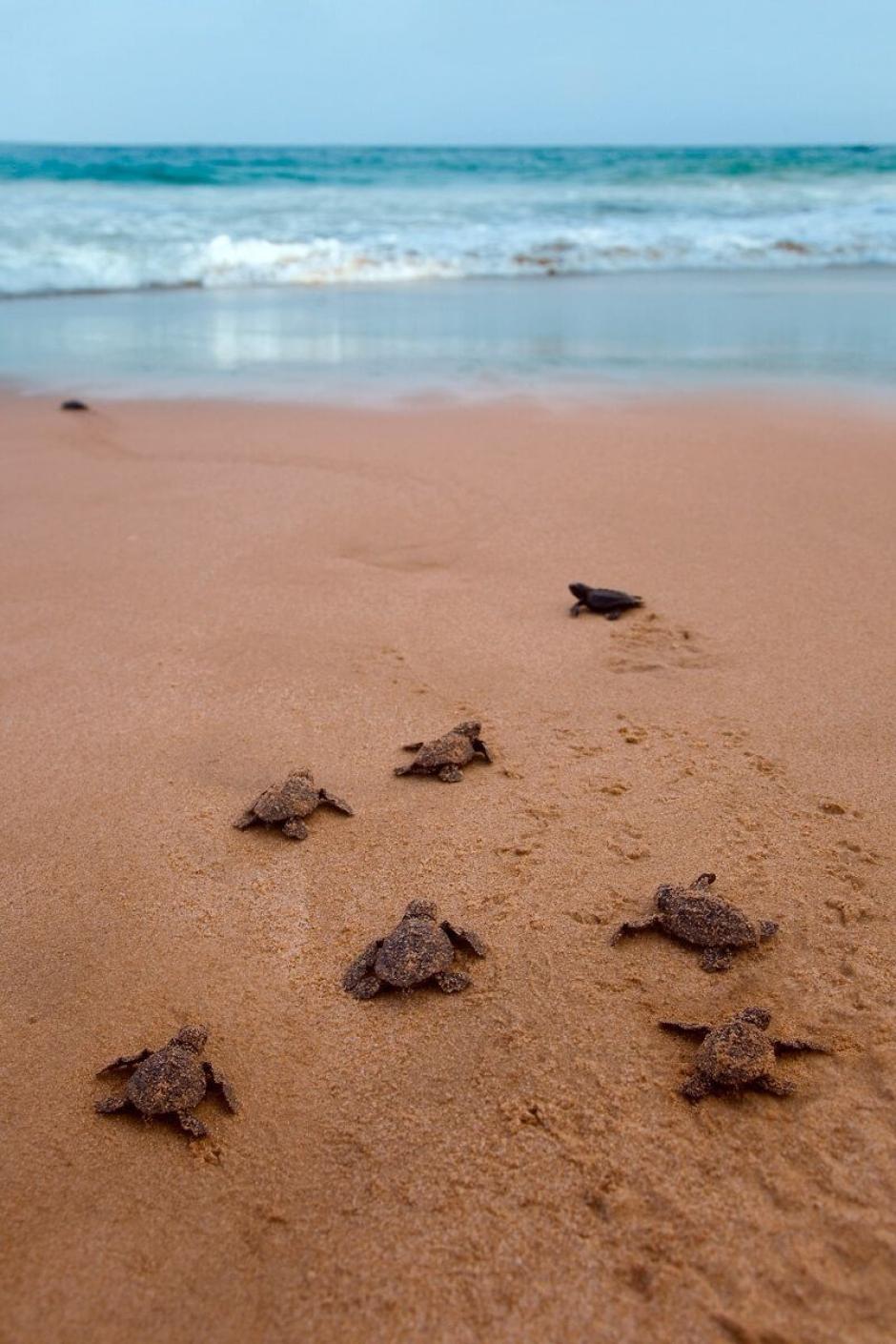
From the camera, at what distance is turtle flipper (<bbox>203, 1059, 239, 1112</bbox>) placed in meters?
1.79

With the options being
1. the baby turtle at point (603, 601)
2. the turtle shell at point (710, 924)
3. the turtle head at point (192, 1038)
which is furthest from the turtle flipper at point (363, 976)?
the baby turtle at point (603, 601)

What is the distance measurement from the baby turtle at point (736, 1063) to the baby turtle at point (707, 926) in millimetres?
260

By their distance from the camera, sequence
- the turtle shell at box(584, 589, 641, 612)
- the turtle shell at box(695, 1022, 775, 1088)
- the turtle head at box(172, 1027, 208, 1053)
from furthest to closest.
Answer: the turtle shell at box(584, 589, 641, 612) → the turtle head at box(172, 1027, 208, 1053) → the turtle shell at box(695, 1022, 775, 1088)

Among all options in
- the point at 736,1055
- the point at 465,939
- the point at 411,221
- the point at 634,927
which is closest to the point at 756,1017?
the point at 736,1055

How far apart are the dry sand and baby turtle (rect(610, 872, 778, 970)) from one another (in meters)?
0.04

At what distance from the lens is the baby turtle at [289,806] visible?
2494 mm

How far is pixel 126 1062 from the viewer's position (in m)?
1.87

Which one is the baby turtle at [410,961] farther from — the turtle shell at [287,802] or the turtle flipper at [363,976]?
the turtle shell at [287,802]

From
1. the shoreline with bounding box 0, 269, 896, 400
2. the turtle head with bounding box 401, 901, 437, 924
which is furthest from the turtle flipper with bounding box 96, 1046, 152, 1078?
the shoreline with bounding box 0, 269, 896, 400

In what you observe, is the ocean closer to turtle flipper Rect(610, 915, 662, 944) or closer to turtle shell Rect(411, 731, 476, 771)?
turtle shell Rect(411, 731, 476, 771)

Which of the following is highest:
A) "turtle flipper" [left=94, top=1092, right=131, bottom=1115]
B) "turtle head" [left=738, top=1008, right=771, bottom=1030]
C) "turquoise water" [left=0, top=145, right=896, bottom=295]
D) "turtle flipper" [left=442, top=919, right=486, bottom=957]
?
"turquoise water" [left=0, top=145, right=896, bottom=295]

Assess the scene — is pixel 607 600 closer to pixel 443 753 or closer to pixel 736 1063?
pixel 443 753

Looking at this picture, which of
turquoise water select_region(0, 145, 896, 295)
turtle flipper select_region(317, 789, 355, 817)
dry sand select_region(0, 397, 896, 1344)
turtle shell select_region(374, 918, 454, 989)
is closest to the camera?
dry sand select_region(0, 397, 896, 1344)

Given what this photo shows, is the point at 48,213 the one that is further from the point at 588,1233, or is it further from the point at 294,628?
the point at 588,1233
